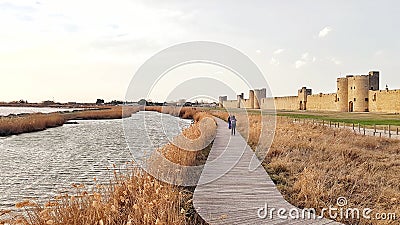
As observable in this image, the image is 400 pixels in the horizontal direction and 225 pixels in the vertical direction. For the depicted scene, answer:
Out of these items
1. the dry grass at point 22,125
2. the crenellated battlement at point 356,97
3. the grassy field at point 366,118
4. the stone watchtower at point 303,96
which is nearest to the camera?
the dry grass at point 22,125

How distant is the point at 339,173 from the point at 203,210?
5.26 meters

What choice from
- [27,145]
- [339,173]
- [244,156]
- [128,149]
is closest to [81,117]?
[27,145]

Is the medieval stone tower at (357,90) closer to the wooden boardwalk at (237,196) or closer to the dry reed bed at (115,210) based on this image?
the wooden boardwalk at (237,196)

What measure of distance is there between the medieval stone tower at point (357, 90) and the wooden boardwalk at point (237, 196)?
5004 cm

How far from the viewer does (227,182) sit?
8.83m

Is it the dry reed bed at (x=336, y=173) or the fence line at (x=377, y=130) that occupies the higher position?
the fence line at (x=377, y=130)

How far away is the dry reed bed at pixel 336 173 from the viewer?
7680 millimetres

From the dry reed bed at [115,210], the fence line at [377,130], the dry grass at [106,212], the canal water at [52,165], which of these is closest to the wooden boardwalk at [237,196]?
the dry reed bed at [115,210]

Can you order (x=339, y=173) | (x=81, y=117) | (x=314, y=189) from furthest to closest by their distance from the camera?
(x=81, y=117) → (x=339, y=173) → (x=314, y=189)

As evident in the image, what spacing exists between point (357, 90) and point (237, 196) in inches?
2153

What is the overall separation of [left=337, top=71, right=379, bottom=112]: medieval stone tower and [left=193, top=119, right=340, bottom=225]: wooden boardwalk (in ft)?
164

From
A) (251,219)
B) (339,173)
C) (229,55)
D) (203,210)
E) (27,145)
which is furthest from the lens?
(27,145)

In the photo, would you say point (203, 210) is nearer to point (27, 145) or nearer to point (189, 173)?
point (189, 173)

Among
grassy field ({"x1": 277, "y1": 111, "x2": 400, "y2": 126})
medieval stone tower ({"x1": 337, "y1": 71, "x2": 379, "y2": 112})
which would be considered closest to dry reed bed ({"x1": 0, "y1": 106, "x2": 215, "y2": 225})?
grassy field ({"x1": 277, "y1": 111, "x2": 400, "y2": 126})
